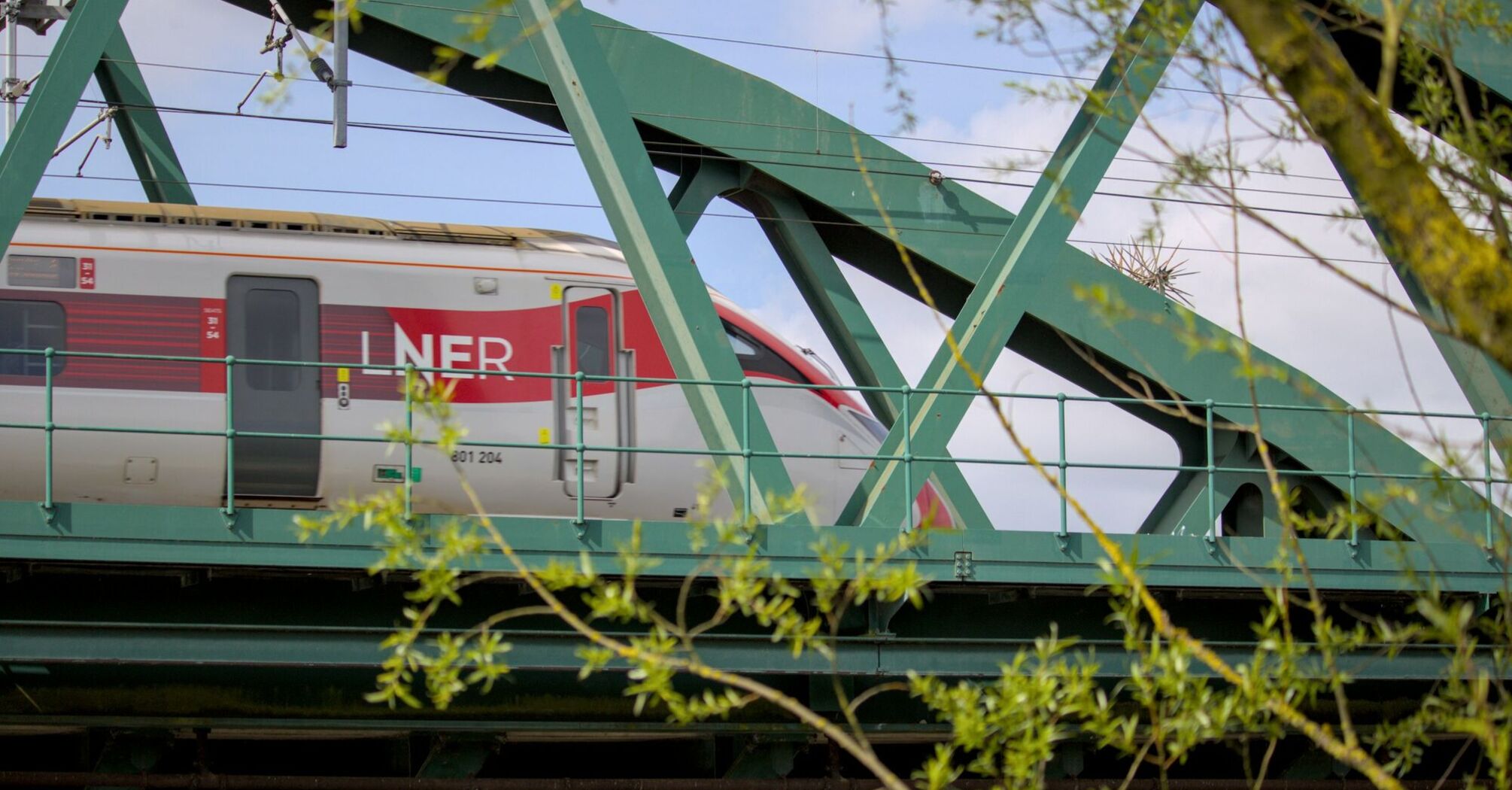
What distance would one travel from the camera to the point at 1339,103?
4371 mm

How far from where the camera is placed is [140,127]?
14.2 meters

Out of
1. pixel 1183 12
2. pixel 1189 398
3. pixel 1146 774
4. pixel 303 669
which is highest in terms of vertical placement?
pixel 1183 12

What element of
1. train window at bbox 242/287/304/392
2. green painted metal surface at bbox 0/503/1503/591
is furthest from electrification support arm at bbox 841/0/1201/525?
train window at bbox 242/287/304/392

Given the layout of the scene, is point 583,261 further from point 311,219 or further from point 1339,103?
point 1339,103

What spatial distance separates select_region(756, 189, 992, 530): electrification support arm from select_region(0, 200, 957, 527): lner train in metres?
0.81

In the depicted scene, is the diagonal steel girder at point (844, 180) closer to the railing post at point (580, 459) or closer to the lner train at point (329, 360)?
the lner train at point (329, 360)

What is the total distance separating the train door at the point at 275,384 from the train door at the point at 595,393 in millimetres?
2007

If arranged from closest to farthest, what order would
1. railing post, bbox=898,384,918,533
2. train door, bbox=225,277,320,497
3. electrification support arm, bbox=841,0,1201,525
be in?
railing post, bbox=898,384,918,533
electrification support arm, bbox=841,0,1201,525
train door, bbox=225,277,320,497

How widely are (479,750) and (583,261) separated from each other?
15.2ft

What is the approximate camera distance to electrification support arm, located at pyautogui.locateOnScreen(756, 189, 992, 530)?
13211 millimetres

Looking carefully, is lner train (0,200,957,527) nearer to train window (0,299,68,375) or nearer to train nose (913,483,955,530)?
train window (0,299,68,375)

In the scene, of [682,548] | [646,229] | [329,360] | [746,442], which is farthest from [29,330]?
[746,442]

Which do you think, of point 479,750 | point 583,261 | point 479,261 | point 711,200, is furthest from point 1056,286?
point 479,750

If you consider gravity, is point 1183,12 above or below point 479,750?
above
